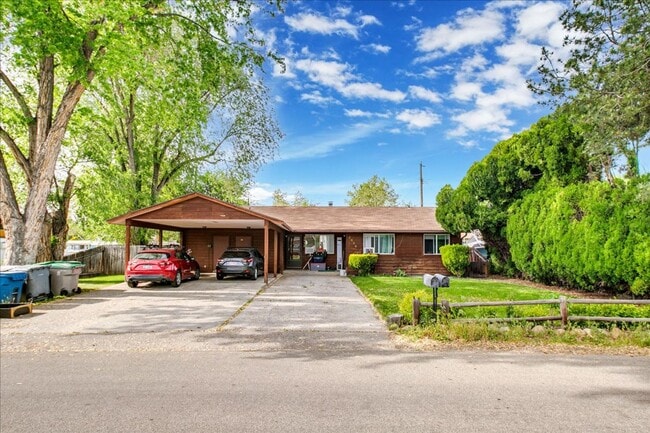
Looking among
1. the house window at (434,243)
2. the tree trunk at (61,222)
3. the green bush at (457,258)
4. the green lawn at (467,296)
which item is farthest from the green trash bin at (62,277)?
the house window at (434,243)

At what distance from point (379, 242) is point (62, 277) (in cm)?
1628

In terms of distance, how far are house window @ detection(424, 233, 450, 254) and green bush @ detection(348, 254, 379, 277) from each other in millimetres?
3768

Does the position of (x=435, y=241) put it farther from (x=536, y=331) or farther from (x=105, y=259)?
(x=105, y=259)

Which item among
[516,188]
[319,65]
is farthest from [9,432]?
[516,188]

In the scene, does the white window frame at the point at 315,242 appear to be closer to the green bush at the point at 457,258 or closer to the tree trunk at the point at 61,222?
the green bush at the point at 457,258

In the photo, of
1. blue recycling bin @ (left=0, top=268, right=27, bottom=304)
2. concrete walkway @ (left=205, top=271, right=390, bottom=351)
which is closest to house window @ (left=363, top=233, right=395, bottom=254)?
concrete walkway @ (left=205, top=271, right=390, bottom=351)

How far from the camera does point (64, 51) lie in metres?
11.4

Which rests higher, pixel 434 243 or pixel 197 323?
pixel 434 243

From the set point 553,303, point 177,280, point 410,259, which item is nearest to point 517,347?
point 553,303

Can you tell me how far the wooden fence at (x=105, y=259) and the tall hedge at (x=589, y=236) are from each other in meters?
20.1

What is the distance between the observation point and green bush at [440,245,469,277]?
827 inches

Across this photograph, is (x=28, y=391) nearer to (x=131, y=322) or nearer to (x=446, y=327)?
(x=131, y=322)

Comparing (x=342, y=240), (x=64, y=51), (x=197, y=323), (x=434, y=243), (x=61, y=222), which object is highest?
(x=64, y=51)

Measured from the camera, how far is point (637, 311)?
7746 mm
